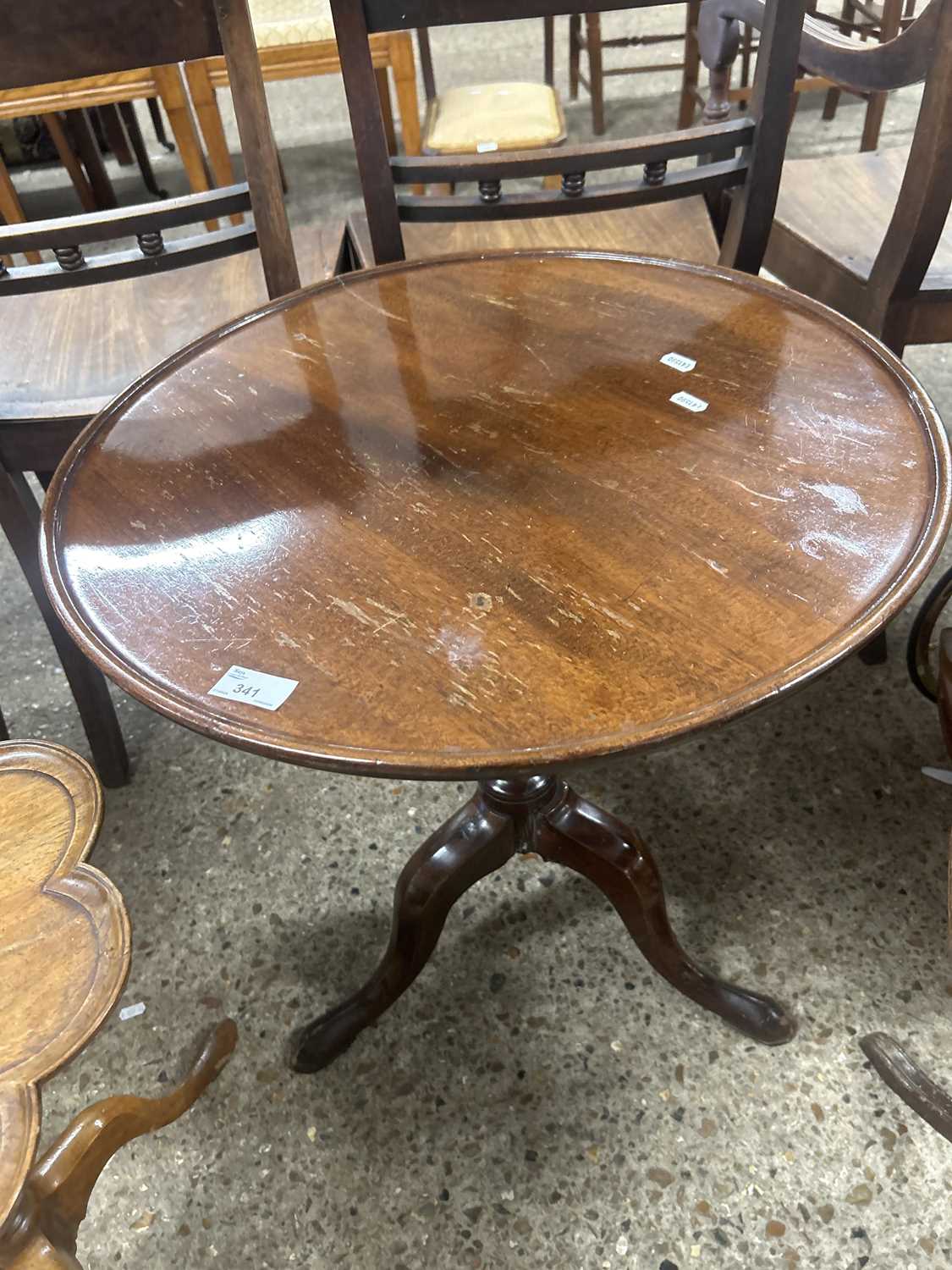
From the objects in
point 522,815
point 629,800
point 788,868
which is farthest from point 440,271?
point 788,868

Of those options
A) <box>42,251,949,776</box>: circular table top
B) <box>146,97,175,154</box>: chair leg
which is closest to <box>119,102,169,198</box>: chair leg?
<box>146,97,175,154</box>: chair leg

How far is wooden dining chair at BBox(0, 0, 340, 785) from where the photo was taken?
1132mm

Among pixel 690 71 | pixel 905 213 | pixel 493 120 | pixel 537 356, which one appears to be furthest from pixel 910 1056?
pixel 690 71

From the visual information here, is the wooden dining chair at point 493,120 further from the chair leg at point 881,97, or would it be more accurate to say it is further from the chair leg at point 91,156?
the chair leg at point 91,156

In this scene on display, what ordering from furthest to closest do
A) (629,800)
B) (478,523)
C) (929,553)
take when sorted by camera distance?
(629,800) → (478,523) → (929,553)

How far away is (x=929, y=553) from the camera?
807 mm

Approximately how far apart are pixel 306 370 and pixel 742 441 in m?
0.54

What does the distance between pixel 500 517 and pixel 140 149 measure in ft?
11.6

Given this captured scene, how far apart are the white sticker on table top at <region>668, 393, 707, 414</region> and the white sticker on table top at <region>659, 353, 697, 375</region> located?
0.16ft

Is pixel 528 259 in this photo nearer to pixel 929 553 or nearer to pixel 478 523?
pixel 478 523

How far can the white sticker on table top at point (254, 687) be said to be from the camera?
0.75 metres

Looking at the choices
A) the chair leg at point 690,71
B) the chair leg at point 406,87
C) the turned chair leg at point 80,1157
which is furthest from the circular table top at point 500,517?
the chair leg at point 690,71

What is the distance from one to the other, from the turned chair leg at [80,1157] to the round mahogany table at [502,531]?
0.90 feet

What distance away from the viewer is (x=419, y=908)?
48.5 inches
